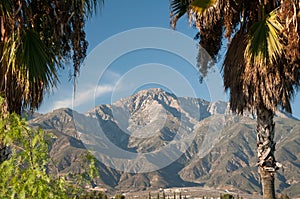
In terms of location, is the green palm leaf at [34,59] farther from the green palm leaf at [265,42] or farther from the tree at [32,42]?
the green palm leaf at [265,42]

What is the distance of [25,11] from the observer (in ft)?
17.8

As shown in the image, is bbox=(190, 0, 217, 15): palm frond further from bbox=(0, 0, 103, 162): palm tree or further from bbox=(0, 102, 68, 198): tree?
bbox=(0, 102, 68, 198): tree

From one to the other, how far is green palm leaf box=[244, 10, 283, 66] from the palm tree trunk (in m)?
1.19

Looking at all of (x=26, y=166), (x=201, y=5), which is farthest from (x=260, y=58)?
(x=26, y=166)

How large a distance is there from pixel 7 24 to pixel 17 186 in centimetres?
271

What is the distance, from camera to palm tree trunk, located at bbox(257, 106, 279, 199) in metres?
8.07

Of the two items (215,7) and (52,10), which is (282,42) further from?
(52,10)

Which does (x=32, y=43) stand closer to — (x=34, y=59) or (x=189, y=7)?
(x=34, y=59)

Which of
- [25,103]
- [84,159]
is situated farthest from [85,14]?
[84,159]

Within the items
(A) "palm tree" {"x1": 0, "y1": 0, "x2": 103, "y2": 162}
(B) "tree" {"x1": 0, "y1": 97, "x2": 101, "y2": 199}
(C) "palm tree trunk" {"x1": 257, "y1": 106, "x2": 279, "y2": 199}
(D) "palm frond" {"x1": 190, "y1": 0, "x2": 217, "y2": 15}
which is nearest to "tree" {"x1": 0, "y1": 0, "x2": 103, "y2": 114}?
(A) "palm tree" {"x1": 0, "y1": 0, "x2": 103, "y2": 162}

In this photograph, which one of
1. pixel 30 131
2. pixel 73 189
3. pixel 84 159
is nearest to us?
pixel 30 131

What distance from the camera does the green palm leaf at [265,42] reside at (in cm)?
743

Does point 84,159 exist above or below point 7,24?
below

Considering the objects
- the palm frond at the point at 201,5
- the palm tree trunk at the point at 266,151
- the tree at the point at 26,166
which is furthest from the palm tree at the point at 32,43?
the palm tree trunk at the point at 266,151
